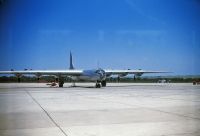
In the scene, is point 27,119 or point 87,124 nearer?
point 87,124

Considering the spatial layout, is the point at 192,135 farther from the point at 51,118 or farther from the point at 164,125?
the point at 51,118

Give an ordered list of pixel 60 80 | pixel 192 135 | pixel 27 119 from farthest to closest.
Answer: pixel 60 80 → pixel 27 119 → pixel 192 135

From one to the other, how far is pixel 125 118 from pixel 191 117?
214 centimetres

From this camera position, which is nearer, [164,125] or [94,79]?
[164,125]

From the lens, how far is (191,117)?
9359mm

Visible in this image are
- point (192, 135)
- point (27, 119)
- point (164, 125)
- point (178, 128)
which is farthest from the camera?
point (27, 119)

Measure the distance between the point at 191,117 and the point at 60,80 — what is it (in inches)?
1370

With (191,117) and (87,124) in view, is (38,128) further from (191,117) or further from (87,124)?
(191,117)

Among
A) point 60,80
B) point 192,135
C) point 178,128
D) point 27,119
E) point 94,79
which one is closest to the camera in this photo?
point 192,135

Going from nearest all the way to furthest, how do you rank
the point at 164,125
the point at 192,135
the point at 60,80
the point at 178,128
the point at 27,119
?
the point at 192,135 → the point at 178,128 → the point at 164,125 → the point at 27,119 → the point at 60,80

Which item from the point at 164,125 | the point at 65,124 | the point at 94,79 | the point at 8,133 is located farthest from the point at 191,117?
the point at 94,79

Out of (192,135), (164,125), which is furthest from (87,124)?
(192,135)

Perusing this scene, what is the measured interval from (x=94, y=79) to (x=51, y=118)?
29.7 meters

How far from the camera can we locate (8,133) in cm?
712
